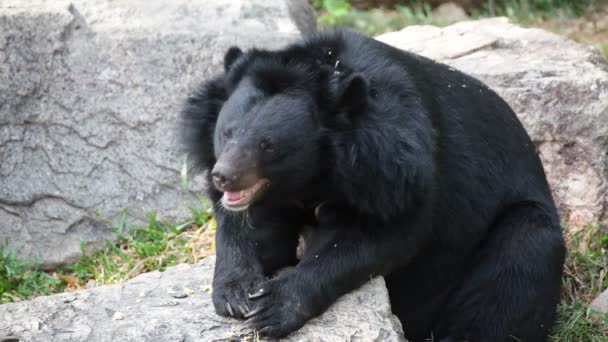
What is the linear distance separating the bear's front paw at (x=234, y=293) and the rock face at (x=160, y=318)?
51 millimetres

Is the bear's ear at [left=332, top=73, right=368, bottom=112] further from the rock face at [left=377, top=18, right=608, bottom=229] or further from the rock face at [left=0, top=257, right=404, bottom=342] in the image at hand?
the rock face at [left=377, top=18, right=608, bottom=229]

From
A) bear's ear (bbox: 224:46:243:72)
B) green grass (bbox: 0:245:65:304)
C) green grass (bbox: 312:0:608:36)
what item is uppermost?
bear's ear (bbox: 224:46:243:72)

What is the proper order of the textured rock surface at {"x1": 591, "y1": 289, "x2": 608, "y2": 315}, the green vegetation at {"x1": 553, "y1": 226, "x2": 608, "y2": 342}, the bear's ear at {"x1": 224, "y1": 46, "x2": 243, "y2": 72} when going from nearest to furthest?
the bear's ear at {"x1": 224, "y1": 46, "x2": 243, "y2": 72} < the green vegetation at {"x1": 553, "y1": 226, "x2": 608, "y2": 342} < the textured rock surface at {"x1": 591, "y1": 289, "x2": 608, "y2": 315}

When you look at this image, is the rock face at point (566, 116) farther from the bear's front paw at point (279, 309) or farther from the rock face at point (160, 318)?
the bear's front paw at point (279, 309)

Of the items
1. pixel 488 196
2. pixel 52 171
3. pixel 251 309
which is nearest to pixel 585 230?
pixel 488 196

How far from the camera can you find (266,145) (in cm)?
458

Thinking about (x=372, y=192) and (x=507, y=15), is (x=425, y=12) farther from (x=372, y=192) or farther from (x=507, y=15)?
(x=372, y=192)

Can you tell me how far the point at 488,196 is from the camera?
5.50m

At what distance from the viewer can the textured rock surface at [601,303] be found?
6.07 metres

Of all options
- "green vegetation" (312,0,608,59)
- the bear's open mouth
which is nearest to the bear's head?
the bear's open mouth

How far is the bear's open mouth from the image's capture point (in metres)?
4.60

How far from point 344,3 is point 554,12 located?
2.42 m

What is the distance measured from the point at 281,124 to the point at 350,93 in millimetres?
373

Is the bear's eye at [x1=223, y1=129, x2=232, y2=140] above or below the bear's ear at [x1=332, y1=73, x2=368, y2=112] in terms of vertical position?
below
